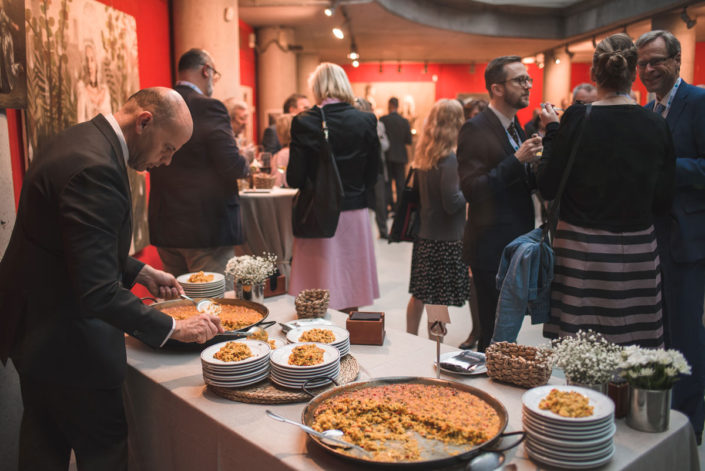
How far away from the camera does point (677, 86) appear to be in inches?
102

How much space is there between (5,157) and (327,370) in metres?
1.72

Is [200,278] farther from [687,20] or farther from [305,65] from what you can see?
[305,65]

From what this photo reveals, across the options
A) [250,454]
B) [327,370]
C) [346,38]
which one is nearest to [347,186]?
[327,370]

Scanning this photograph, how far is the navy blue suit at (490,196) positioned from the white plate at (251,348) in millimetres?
1321

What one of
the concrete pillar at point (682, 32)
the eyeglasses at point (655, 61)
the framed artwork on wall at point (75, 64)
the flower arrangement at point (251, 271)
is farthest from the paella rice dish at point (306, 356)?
the concrete pillar at point (682, 32)

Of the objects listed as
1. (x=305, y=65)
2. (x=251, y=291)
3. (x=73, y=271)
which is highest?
(x=305, y=65)

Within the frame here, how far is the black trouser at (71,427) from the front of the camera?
1.66 metres

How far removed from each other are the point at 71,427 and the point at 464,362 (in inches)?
47.0

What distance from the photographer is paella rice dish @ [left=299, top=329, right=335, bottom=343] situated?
1954 millimetres

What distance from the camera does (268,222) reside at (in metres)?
5.28

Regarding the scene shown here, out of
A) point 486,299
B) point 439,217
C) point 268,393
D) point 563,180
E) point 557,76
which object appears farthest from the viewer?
point 557,76

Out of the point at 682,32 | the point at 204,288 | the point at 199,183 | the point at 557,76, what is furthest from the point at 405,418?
the point at 557,76

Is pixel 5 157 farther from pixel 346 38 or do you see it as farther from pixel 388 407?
pixel 346 38

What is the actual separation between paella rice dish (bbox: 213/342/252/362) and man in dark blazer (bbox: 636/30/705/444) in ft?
6.06
